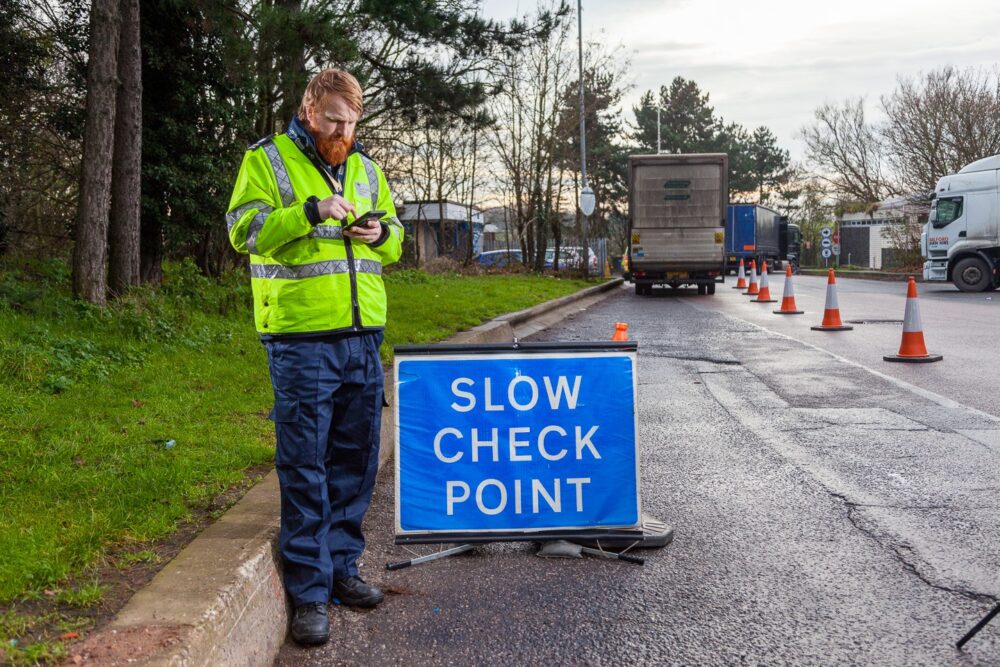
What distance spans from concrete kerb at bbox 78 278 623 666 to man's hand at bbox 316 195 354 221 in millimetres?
1201

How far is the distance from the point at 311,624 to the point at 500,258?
34.4 meters

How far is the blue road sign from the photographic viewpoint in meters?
4.03

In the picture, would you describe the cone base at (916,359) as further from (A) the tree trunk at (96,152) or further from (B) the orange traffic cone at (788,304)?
(A) the tree trunk at (96,152)

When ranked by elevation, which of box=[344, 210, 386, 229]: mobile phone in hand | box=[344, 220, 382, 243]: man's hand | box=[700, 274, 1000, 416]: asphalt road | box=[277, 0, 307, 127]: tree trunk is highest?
box=[277, 0, 307, 127]: tree trunk

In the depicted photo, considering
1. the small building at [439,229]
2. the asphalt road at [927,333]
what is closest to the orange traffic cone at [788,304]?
the asphalt road at [927,333]

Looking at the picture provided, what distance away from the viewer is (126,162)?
34.6 feet

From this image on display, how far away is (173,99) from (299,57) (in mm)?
2889

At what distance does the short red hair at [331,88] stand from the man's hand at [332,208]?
376 millimetres

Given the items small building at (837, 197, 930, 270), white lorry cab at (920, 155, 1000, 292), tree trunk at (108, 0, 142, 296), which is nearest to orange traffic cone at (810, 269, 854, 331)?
tree trunk at (108, 0, 142, 296)

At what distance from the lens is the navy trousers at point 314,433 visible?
3.33 m

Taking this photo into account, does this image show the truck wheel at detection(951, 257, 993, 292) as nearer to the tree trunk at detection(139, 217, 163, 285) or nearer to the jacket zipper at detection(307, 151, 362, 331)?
the tree trunk at detection(139, 217, 163, 285)

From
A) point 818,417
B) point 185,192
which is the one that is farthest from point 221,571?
point 185,192

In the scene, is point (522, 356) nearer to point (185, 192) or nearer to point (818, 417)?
point (818, 417)

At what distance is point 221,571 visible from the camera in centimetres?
305
